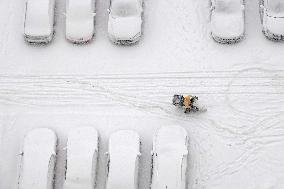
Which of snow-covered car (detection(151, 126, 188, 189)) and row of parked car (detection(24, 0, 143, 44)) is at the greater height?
row of parked car (detection(24, 0, 143, 44))

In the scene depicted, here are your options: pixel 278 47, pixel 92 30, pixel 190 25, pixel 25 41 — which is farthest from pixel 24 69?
pixel 278 47

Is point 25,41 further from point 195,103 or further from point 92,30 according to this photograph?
point 195,103

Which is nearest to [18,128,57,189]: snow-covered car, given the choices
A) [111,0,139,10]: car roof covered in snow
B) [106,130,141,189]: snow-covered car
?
[106,130,141,189]: snow-covered car

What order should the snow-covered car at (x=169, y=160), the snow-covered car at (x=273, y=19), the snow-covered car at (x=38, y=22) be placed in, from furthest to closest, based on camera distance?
1. the snow-covered car at (x=38, y=22)
2. the snow-covered car at (x=273, y=19)
3. the snow-covered car at (x=169, y=160)

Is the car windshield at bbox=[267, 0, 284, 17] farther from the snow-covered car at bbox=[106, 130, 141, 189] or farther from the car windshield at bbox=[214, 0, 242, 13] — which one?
the snow-covered car at bbox=[106, 130, 141, 189]

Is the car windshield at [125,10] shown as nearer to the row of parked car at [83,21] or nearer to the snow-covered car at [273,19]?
the row of parked car at [83,21]

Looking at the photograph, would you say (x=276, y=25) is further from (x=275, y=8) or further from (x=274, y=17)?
(x=275, y=8)

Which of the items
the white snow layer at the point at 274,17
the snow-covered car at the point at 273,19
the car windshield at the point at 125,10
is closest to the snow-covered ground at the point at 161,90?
the snow-covered car at the point at 273,19
